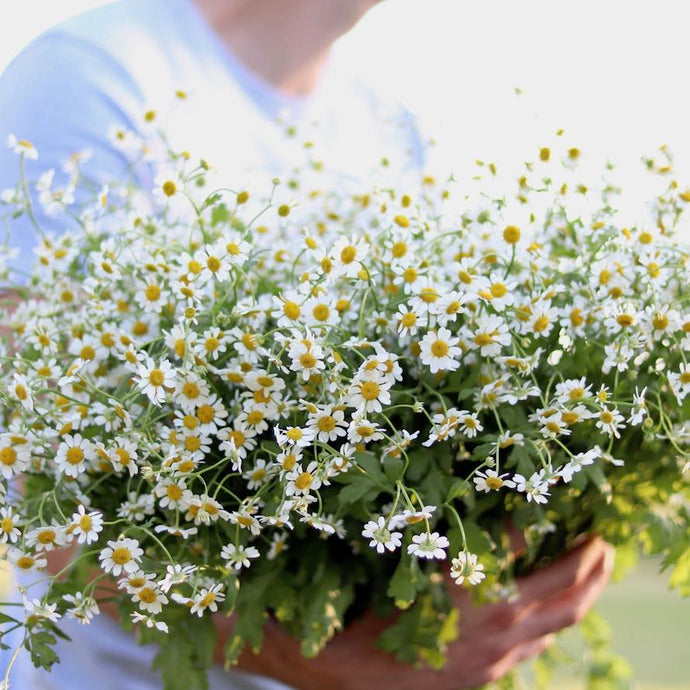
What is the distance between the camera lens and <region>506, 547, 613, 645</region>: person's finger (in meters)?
1.04

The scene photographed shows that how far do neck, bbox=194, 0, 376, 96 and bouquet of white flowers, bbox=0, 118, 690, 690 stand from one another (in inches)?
24.4

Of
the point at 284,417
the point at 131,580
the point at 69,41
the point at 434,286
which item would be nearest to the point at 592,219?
the point at 434,286

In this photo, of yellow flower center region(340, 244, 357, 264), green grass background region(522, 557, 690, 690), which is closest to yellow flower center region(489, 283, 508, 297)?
yellow flower center region(340, 244, 357, 264)

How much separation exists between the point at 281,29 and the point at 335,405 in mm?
977

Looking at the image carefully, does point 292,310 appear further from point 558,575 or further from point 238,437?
point 558,575

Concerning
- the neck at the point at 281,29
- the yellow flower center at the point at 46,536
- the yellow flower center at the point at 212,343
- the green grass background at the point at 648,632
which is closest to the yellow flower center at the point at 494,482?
the yellow flower center at the point at 212,343

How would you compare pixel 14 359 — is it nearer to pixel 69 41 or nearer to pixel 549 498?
pixel 549 498

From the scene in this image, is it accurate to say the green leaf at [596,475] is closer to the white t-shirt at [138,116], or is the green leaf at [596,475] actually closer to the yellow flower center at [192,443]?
the yellow flower center at [192,443]

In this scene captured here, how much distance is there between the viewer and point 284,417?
2.34 ft

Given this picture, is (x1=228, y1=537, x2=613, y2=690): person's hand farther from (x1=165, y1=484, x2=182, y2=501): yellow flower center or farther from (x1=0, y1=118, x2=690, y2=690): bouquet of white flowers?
(x1=165, y1=484, x2=182, y2=501): yellow flower center

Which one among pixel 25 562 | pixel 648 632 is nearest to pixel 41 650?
pixel 25 562

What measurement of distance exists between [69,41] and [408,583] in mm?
826

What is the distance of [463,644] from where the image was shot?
3.29ft

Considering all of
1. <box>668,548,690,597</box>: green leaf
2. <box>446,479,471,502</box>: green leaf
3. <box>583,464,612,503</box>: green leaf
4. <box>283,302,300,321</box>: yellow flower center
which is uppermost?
<box>283,302,300,321</box>: yellow flower center
